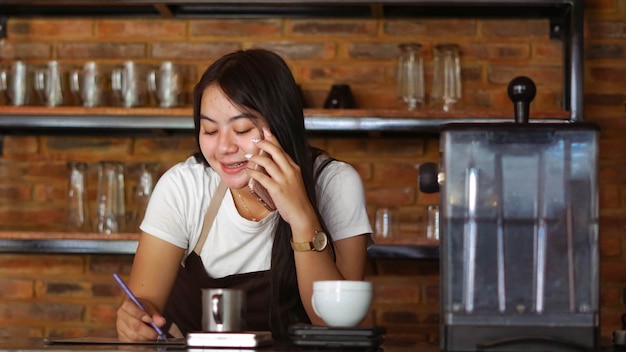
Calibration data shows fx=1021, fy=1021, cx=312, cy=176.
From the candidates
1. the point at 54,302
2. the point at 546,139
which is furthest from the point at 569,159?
the point at 54,302

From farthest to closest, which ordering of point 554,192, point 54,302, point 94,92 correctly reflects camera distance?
point 54,302, point 94,92, point 554,192

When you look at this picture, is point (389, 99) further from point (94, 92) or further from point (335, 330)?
point (335, 330)

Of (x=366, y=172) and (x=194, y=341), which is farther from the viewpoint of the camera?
(x=366, y=172)

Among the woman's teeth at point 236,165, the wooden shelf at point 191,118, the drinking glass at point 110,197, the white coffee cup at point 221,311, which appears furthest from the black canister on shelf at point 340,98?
the white coffee cup at point 221,311

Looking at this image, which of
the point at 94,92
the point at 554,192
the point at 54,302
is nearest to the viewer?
the point at 554,192

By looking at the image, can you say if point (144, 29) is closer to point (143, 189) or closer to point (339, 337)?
point (143, 189)

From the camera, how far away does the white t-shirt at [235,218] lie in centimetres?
210

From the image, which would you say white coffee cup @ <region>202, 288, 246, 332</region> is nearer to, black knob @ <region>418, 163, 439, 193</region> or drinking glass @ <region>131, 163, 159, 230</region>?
black knob @ <region>418, 163, 439, 193</region>

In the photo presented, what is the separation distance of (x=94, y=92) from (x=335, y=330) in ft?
5.90

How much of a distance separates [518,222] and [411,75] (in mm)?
1678

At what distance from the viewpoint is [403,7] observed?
3.04m

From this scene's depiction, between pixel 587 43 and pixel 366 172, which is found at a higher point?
pixel 587 43

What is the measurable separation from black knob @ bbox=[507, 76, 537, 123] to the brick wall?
156cm

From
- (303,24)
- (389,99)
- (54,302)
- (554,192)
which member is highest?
(303,24)
